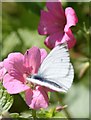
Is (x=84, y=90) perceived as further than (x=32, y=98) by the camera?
Yes

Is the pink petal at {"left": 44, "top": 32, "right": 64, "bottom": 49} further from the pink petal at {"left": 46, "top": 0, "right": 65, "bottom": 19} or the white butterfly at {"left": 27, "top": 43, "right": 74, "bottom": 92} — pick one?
the white butterfly at {"left": 27, "top": 43, "right": 74, "bottom": 92}

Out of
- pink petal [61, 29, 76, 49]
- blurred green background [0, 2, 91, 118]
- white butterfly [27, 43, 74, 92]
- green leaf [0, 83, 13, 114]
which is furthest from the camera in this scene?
blurred green background [0, 2, 91, 118]

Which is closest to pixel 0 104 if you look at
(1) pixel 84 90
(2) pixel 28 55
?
(2) pixel 28 55

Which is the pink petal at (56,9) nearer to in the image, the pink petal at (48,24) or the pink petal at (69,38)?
the pink petal at (48,24)

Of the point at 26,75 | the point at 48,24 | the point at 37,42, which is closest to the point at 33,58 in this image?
the point at 26,75

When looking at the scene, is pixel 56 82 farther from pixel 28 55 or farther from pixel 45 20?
pixel 45 20

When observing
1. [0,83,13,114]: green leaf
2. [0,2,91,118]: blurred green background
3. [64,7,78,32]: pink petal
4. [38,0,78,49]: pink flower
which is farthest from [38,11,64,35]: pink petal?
[0,83,13,114]: green leaf
